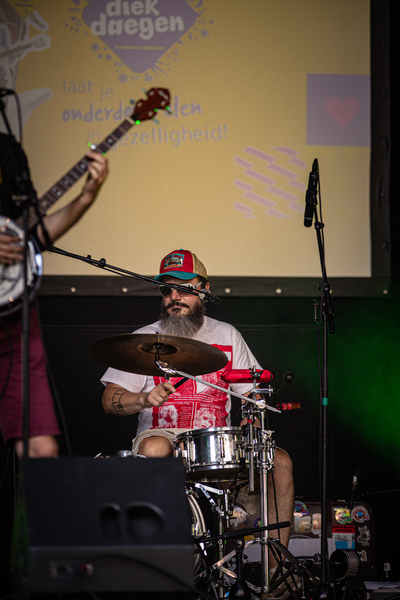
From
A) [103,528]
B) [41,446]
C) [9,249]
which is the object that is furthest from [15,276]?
[103,528]

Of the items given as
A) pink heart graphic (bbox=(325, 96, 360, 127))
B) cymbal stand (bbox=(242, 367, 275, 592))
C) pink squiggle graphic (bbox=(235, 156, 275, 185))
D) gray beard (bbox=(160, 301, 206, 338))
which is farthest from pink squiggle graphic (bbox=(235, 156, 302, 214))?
cymbal stand (bbox=(242, 367, 275, 592))

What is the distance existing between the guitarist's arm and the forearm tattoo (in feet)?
4.41

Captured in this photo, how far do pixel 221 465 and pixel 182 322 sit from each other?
1154mm

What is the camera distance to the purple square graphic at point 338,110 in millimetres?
3932

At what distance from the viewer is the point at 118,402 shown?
10.3 ft

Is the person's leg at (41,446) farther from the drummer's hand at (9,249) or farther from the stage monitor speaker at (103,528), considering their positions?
the drummer's hand at (9,249)

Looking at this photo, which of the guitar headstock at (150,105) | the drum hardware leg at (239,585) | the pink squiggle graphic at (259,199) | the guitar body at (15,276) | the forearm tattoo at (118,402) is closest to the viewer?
the guitar body at (15,276)

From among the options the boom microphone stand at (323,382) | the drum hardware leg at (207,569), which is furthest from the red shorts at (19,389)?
the boom microphone stand at (323,382)

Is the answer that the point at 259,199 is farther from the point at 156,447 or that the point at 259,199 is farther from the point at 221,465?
the point at 221,465

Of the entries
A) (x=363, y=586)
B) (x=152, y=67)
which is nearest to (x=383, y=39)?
(x=152, y=67)

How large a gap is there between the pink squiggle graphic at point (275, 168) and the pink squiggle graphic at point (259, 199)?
18cm

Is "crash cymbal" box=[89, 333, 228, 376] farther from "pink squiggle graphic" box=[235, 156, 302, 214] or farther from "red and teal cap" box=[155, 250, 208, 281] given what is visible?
"pink squiggle graphic" box=[235, 156, 302, 214]

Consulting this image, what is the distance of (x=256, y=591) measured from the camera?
2438mm

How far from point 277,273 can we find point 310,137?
0.89m
